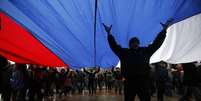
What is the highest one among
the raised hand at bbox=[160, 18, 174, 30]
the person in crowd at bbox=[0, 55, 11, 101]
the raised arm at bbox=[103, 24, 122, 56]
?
the raised hand at bbox=[160, 18, 174, 30]

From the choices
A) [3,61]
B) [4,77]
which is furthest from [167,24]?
[4,77]

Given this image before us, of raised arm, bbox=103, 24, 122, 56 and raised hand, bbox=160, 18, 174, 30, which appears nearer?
raised arm, bbox=103, 24, 122, 56

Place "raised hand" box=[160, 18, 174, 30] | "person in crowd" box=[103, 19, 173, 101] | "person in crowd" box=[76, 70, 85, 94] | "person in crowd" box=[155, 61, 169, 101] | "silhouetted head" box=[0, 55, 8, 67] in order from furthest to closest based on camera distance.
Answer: "person in crowd" box=[76, 70, 85, 94]
"person in crowd" box=[155, 61, 169, 101]
"silhouetted head" box=[0, 55, 8, 67]
"raised hand" box=[160, 18, 174, 30]
"person in crowd" box=[103, 19, 173, 101]

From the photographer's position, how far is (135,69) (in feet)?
25.4

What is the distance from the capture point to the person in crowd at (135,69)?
7.70m

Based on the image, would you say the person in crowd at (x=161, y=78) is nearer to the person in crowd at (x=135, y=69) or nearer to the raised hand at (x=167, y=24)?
the raised hand at (x=167, y=24)

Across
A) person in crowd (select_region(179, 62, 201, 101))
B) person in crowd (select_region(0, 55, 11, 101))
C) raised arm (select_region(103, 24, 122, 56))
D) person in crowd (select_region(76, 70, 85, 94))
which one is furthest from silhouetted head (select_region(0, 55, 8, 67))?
person in crowd (select_region(76, 70, 85, 94))

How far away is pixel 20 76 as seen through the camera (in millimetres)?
13656

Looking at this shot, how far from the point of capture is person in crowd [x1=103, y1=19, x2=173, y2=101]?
770 centimetres

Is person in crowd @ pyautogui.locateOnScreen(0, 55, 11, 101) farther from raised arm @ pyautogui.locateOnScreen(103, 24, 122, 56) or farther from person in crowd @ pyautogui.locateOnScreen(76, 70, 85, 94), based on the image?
person in crowd @ pyautogui.locateOnScreen(76, 70, 85, 94)

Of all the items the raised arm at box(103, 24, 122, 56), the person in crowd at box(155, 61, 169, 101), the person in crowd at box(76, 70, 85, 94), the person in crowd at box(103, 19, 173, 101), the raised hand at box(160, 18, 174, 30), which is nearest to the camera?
the person in crowd at box(103, 19, 173, 101)

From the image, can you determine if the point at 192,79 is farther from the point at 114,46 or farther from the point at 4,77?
the point at 4,77

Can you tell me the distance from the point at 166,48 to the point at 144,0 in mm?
1291

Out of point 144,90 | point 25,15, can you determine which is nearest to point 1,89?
point 25,15
